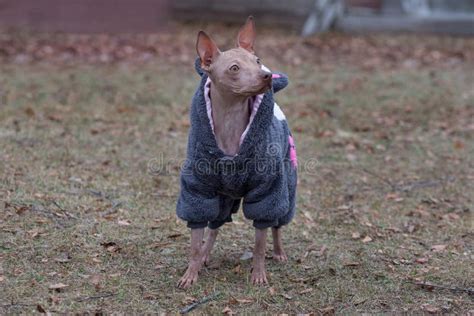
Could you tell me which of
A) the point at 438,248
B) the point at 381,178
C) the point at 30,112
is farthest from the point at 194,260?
the point at 30,112

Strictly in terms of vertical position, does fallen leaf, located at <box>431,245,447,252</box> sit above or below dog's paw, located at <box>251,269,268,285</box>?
above

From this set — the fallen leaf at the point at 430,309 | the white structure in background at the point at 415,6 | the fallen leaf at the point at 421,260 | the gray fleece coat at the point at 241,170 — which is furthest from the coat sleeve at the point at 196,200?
the white structure in background at the point at 415,6

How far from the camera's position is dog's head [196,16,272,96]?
4125 millimetres

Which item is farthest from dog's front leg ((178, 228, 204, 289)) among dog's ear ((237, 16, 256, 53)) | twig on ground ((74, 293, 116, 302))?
dog's ear ((237, 16, 256, 53))

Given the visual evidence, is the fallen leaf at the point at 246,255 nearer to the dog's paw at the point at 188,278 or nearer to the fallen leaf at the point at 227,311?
the dog's paw at the point at 188,278

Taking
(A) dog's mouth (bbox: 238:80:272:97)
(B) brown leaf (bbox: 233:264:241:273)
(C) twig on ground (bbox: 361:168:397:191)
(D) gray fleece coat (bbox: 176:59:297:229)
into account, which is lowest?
(B) brown leaf (bbox: 233:264:241:273)

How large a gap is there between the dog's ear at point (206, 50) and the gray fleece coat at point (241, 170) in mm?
168

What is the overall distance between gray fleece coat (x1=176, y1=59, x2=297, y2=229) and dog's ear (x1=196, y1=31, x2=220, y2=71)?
0.55 feet

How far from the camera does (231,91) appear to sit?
13.9 ft

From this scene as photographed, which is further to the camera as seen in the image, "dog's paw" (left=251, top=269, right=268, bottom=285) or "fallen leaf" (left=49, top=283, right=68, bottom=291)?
"dog's paw" (left=251, top=269, right=268, bottom=285)

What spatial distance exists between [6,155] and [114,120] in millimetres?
1802

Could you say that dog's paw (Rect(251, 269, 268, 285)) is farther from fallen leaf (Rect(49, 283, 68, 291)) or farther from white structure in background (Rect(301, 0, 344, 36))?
white structure in background (Rect(301, 0, 344, 36))

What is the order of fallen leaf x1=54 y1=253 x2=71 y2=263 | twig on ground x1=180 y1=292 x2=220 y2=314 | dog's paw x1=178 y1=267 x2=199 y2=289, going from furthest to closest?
fallen leaf x1=54 y1=253 x2=71 y2=263, dog's paw x1=178 y1=267 x2=199 y2=289, twig on ground x1=180 y1=292 x2=220 y2=314

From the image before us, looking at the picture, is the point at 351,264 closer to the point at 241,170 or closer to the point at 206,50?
the point at 241,170
